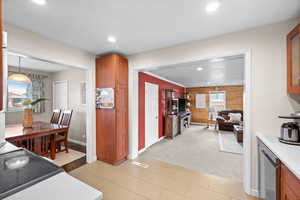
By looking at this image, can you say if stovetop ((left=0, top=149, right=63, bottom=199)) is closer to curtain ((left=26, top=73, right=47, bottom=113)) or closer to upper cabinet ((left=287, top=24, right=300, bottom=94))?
upper cabinet ((left=287, top=24, right=300, bottom=94))

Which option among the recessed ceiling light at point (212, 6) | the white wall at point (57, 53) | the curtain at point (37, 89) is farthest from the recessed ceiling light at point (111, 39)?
the curtain at point (37, 89)

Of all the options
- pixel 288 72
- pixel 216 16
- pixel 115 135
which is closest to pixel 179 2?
pixel 216 16

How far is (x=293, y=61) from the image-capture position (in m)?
1.57

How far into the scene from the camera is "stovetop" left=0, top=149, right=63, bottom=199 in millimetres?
642

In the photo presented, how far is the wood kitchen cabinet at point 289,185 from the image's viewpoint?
0.97 metres

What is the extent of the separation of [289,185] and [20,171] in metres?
2.07

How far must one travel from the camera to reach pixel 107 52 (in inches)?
113

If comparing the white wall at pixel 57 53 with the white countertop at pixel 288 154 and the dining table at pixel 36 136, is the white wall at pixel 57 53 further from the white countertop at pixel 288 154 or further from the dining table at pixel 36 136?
the white countertop at pixel 288 154

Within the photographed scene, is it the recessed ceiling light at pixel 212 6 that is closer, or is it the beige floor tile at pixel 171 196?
the recessed ceiling light at pixel 212 6

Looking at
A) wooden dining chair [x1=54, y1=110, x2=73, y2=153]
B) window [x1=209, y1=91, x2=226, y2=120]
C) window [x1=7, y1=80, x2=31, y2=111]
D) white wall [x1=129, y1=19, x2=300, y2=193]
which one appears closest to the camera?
white wall [x1=129, y1=19, x2=300, y2=193]

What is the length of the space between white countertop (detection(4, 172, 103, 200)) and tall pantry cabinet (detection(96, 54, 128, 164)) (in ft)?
6.65

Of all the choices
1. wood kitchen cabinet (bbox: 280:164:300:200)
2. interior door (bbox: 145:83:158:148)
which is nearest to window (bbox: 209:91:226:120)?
interior door (bbox: 145:83:158:148)

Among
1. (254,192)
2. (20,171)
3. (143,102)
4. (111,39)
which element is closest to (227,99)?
(143,102)

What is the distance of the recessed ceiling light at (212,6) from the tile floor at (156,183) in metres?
2.57
